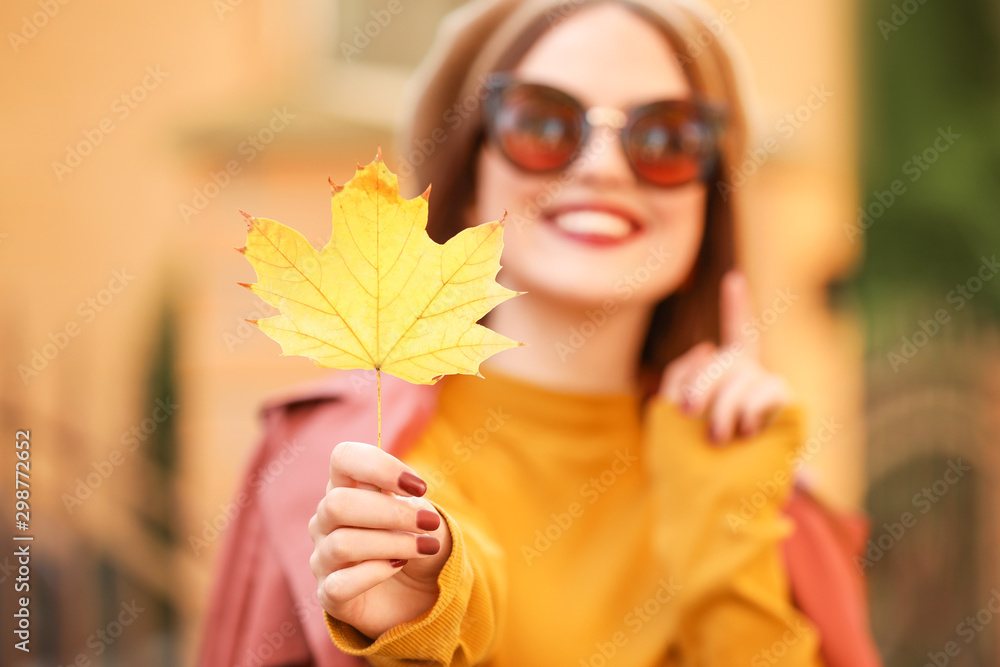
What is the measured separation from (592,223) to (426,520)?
0.47m

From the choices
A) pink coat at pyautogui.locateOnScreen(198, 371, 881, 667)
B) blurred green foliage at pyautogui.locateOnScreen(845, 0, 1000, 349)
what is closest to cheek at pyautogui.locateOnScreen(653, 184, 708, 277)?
pink coat at pyautogui.locateOnScreen(198, 371, 881, 667)

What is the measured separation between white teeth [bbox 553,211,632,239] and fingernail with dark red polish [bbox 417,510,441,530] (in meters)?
0.46

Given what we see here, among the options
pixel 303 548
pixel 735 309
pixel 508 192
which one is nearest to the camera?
pixel 303 548

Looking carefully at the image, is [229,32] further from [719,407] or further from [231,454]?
[719,407]

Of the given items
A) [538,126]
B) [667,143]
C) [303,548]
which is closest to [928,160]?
[667,143]

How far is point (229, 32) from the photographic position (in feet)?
9.36

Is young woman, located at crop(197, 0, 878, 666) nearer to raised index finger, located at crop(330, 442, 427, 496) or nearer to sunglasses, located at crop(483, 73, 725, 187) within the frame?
sunglasses, located at crop(483, 73, 725, 187)

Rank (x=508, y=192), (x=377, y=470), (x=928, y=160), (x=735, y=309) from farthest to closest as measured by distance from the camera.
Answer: (x=928, y=160) → (x=735, y=309) → (x=508, y=192) → (x=377, y=470)

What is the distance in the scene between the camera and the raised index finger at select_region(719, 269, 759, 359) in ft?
3.41

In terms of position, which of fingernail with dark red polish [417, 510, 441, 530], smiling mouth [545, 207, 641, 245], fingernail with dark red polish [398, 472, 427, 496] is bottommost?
fingernail with dark red polish [417, 510, 441, 530]

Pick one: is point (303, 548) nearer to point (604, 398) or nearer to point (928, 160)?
point (604, 398)

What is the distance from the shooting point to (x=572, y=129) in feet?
2.97

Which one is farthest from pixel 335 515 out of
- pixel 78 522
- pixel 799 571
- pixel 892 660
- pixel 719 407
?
pixel 892 660

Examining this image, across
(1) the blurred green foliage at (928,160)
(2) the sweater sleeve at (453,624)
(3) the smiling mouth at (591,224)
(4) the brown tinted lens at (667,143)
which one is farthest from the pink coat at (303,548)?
(1) the blurred green foliage at (928,160)
